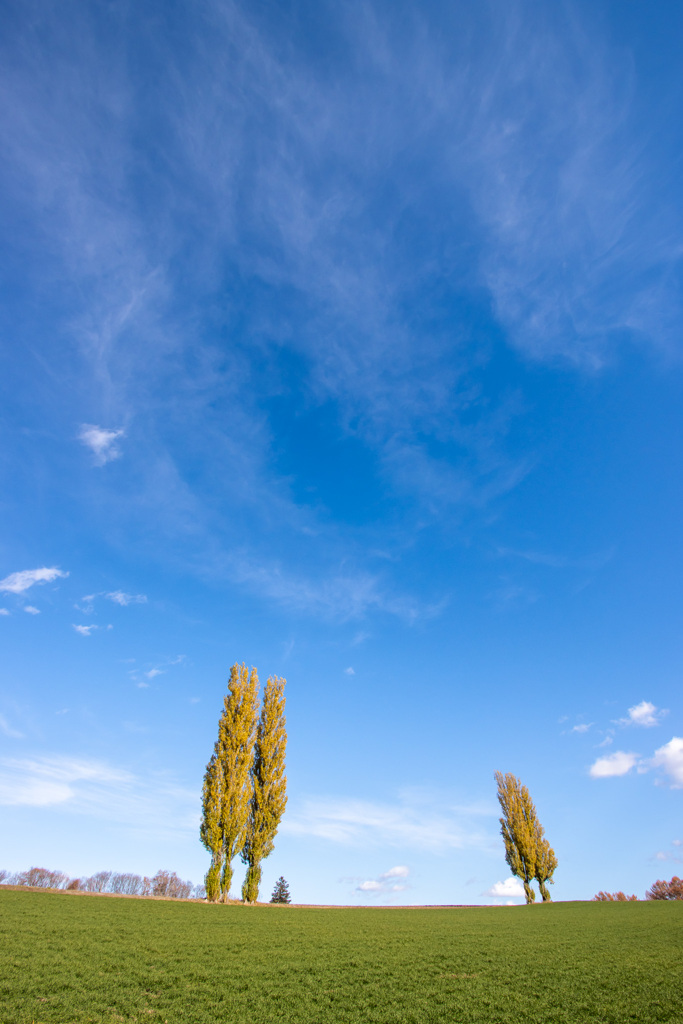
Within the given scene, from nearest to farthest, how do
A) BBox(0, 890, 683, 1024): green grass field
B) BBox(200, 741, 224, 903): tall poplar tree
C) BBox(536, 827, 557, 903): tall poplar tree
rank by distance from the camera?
BBox(0, 890, 683, 1024): green grass field < BBox(200, 741, 224, 903): tall poplar tree < BBox(536, 827, 557, 903): tall poplar tree

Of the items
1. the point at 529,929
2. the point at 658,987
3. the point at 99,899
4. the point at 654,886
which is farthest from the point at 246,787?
the point at 654,886

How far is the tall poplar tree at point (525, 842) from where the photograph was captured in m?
41.4

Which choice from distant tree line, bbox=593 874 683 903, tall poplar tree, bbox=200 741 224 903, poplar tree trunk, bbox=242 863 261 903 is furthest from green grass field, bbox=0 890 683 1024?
distant tree line, bbox=593 874 683 903

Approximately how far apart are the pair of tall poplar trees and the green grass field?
5723 mm

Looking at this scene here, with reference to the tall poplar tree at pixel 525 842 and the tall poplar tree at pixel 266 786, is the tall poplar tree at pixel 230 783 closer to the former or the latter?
the tall poplar tree at pixel 266 786

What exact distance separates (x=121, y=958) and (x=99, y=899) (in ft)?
41.2

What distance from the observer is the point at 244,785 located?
25.5 metres

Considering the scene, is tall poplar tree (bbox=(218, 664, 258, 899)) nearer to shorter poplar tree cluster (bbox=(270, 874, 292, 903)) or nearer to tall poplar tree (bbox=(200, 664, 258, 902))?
tall poplar tree (bbox=(200, 664, 258, 902))

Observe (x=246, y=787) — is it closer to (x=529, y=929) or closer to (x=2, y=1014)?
(x=529, y=929)

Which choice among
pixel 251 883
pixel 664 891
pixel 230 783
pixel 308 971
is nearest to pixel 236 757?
pixel 230 783

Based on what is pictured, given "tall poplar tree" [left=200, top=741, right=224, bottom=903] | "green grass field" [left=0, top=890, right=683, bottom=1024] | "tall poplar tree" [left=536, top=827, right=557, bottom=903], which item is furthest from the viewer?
"tall poplar tree" [left=536, top=827, right=557, bottom=903]

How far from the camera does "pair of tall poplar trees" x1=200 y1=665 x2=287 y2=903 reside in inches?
946

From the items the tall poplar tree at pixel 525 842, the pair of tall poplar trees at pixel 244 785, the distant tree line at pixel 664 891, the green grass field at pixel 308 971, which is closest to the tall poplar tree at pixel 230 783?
the pair of tall poplar trees at pixel 244 785

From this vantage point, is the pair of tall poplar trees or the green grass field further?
the pair of tall poplar trees
